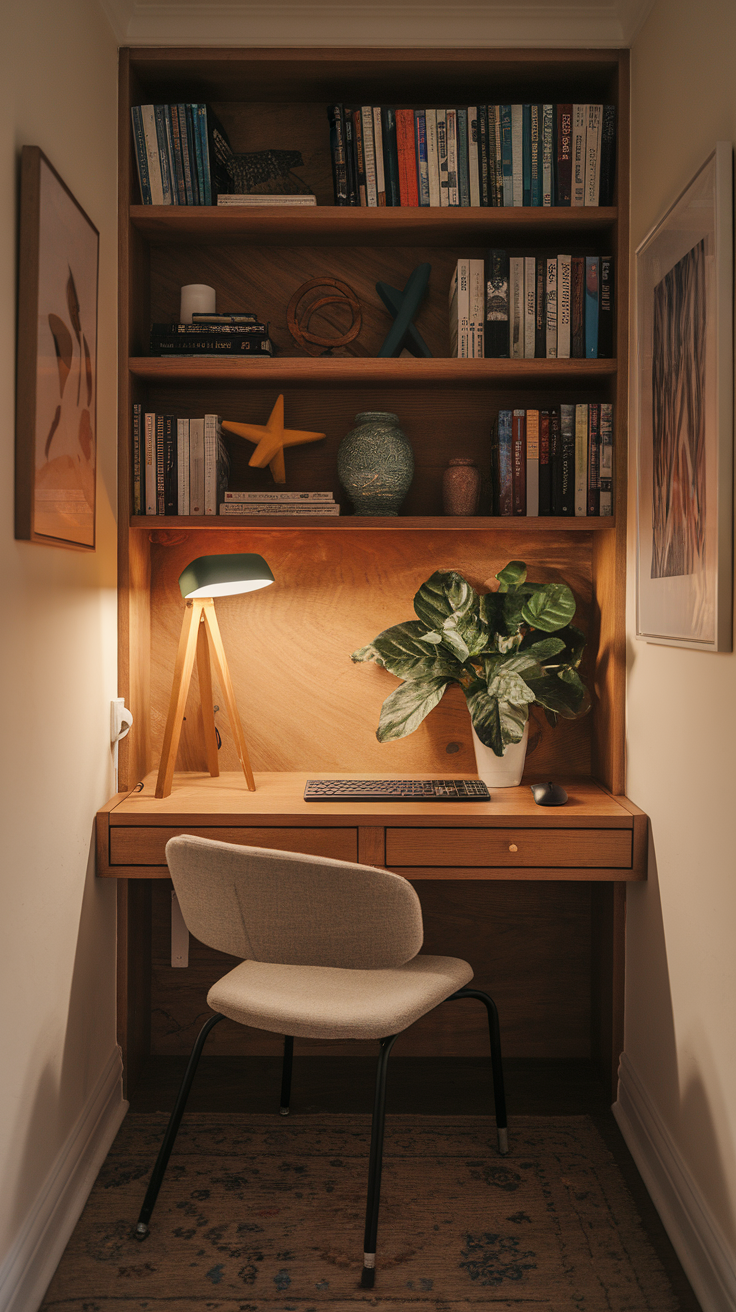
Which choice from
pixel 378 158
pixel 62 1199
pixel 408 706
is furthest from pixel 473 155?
pixel 62 1199

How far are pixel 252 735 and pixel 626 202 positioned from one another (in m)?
1.60

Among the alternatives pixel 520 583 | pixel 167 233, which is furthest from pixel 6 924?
pixel 167 233

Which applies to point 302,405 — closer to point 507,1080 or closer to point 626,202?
point 626,202

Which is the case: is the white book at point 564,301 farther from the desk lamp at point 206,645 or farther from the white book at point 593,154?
the desk lamp at point 206,645

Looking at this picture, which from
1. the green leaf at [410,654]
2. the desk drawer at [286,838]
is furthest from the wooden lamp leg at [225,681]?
the green leaf at [410,654]

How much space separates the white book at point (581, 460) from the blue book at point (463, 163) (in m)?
0.57

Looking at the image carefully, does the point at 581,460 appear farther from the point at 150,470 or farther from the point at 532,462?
the point at 150,470

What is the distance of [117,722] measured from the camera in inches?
80.7

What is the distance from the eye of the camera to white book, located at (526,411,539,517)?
2.06 meters

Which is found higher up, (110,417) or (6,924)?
(110,417)

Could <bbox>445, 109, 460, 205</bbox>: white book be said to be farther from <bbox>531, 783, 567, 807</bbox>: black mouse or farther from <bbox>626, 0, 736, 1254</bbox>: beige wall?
<bbox>531, 783, 567, 807</bbox>: black mouse

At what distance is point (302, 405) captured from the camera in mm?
2264

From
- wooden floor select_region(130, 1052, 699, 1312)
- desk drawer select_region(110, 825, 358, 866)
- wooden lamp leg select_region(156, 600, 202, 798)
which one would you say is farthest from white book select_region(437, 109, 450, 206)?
wooden floor select_region(130, 1052, 699, 1312)

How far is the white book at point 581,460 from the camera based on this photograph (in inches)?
81.0
